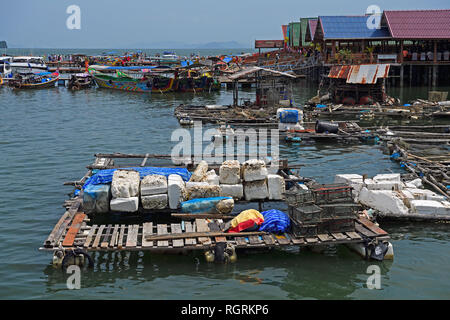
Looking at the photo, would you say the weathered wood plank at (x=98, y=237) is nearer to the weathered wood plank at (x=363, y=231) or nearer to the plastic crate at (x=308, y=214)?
the plastic crate at (x=308, y=214)

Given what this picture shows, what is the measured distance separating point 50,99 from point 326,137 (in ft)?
99.2

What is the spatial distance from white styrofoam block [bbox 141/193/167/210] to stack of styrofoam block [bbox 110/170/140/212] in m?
0.20

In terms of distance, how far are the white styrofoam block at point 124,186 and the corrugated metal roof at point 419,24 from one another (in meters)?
37.6

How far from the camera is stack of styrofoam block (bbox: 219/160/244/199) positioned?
13.6 metres

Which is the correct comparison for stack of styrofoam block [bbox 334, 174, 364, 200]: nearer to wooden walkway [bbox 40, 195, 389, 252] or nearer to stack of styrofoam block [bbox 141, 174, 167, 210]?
wooden walkway [bbox 40, 195, 389, 252]

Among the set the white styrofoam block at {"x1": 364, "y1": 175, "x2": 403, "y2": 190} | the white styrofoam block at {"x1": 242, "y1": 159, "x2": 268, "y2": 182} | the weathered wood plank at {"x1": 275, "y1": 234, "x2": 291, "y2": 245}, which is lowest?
the weathered wood plank at {"x1": 275, "y1": 234, "x2": 291, "y2": 245}

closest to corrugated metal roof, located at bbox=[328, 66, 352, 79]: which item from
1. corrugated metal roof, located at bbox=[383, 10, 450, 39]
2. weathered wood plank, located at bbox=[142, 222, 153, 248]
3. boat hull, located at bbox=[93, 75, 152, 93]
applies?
corrugated metal roof, located at bbox=[383, 10, 450, 39]

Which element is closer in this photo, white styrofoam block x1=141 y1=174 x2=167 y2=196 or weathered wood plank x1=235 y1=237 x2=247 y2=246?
weathered wood plank x1=235 y1=237 x2=247 y2=246

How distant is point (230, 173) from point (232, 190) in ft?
1.49

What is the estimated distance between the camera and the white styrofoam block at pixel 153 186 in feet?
42.2

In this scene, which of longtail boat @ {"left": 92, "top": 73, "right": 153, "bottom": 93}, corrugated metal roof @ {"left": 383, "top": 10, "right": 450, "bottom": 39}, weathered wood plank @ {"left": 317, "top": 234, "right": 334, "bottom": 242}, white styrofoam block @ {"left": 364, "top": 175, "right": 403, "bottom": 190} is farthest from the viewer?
longtail boat @ {"left": 92, "top": 73, "right": 153, "bottom": 93}

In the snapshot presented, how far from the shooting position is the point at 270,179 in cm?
1370

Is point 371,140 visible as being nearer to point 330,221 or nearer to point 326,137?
point 326,137
